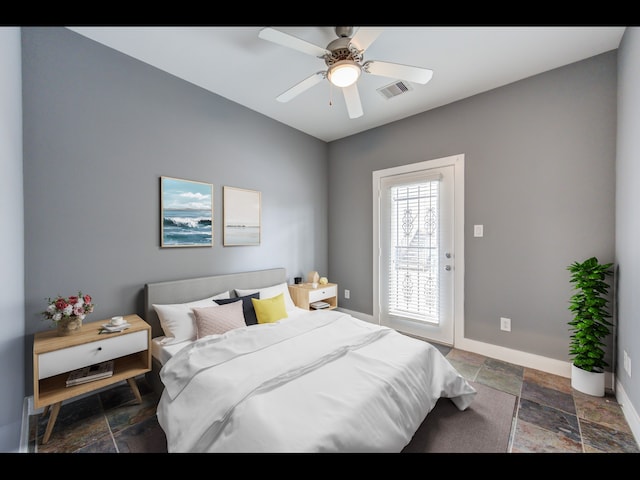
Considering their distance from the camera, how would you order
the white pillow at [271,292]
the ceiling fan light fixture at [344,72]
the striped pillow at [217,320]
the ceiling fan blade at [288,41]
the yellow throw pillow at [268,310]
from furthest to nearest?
the white pillow at [271,292] → the yellow throw pillow at [268,310] → the striped pillow at [217,320] → the ceiling fan light fixture at [344,72] → the ceiling fan blade at [288,41]

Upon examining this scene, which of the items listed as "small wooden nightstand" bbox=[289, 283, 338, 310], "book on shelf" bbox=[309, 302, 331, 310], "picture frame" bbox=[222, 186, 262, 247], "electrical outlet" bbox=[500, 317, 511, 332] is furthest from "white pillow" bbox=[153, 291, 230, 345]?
"electrical outlet" bbox=[500, 317, 511, 332]

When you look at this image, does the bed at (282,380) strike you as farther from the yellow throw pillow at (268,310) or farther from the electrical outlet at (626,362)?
the electrical outlet at (626,362)

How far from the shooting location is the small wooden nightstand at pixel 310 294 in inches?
134

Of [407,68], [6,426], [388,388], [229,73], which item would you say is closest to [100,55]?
[229,73]

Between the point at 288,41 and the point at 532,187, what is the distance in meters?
2.44

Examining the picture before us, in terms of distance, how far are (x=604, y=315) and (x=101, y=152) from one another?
160 inches

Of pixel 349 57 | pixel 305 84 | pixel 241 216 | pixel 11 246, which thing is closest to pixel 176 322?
pixel 11 246

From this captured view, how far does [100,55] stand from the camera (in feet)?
7.26

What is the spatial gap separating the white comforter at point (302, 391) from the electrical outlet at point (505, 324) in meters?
1.10

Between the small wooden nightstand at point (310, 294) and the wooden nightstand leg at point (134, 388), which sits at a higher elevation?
the small wooden nightstand at point (310, 294)

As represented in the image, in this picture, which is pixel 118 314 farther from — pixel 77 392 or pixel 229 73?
pixel 229 73

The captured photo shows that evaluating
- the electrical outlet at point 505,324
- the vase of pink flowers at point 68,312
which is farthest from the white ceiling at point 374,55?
the electrical outlet at point 505,324

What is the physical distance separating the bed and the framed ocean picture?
427mm

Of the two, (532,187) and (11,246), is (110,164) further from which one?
(532,187)
